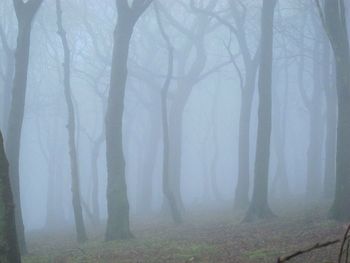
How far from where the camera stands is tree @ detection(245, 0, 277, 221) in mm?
16219

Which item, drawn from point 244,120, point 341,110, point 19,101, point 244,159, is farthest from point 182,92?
point 341,110

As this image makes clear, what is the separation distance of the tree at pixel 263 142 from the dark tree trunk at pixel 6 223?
10.6m

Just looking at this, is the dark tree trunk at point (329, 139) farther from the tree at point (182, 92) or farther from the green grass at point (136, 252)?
the green grass at point (136, 252)

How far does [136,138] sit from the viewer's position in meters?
47.0

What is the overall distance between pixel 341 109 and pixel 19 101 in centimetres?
962

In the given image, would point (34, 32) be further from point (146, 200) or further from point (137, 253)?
point (137, 253)

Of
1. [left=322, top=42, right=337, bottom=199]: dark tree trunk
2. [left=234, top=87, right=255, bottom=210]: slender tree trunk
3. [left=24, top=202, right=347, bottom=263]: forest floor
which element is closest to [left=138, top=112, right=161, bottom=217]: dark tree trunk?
[left=234, top=87, right=255, bottom=210]: slender tree trunk

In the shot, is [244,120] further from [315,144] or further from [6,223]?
[6,223]

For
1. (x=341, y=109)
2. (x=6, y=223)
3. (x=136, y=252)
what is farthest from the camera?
(x=341, y=109)

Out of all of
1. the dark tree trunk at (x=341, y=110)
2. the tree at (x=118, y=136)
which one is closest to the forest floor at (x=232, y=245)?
the dark tree trunk at (x=341, y=110)

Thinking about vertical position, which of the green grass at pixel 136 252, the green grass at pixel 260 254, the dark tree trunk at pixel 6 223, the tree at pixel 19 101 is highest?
the tree at pixel 19 101

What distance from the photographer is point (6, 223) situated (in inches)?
268

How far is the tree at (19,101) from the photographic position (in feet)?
45.8

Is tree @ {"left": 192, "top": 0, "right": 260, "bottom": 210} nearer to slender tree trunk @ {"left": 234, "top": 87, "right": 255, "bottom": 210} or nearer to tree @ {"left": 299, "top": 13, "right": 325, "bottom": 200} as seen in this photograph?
slender tree trunk @ {"left": 234, "top": 87, "right": 255, "bottom": 210}
